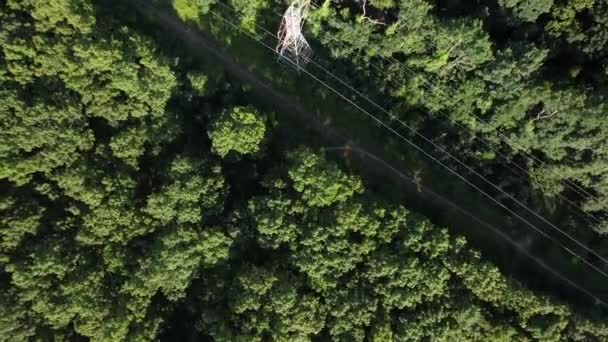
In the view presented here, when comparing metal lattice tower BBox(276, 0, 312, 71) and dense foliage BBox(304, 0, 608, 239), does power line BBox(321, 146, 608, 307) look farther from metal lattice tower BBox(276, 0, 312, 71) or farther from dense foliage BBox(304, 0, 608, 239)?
metal lattice tower BBox(276, 0, 312, 71)

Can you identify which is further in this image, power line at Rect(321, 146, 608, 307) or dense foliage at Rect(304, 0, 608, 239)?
power line at Rect(321, 146, 608, 307)

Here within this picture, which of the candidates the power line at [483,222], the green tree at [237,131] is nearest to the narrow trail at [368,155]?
the power line at [483,222]

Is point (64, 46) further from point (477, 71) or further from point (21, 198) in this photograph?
point (477, 71)

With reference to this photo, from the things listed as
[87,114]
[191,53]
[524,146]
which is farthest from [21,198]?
[524,146]

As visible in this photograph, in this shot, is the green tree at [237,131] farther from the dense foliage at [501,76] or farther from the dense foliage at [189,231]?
the dense foliage at [501,76]

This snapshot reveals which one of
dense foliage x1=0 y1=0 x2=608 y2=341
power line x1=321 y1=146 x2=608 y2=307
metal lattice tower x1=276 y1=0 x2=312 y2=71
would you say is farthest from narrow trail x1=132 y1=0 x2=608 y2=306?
dense foliage x1=0 y1=0 x2=608 y2=341
